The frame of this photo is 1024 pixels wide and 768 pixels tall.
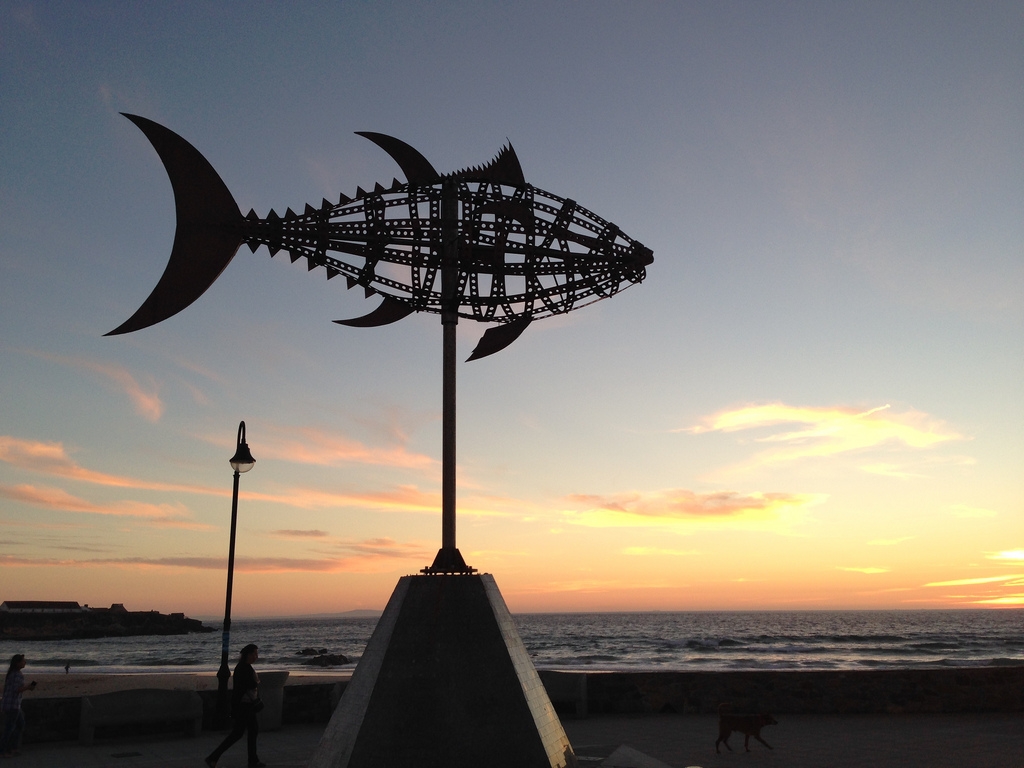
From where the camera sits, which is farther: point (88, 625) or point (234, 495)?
point (88, 625)

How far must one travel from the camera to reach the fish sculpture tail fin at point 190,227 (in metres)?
8.03

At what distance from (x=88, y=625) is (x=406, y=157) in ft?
403

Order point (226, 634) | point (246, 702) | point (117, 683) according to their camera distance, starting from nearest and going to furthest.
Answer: point (246, 702)
point (226, 634)
point (117, 683)

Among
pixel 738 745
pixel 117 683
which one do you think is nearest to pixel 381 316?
pixel 738 745

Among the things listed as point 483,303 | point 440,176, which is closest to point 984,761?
point 483,303

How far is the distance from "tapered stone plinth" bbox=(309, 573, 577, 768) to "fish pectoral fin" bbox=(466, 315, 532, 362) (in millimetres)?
3150

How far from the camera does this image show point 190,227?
8.23 metres

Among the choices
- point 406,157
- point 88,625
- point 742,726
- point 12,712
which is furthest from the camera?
point 88,625

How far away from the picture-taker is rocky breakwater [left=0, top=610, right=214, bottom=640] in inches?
4112

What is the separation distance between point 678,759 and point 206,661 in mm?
52627

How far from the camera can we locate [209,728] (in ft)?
42.6

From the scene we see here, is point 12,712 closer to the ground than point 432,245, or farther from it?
closer to the ground

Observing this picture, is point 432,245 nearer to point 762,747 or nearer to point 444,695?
point 444,695

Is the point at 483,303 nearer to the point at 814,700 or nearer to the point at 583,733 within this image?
the point at 583,733
